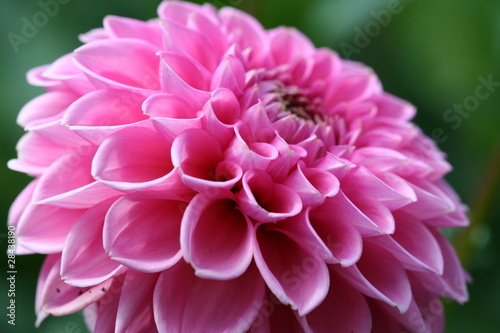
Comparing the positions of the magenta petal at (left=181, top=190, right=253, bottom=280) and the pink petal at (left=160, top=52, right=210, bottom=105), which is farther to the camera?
the pink petal at (left=160, top=52, right=210, bottom=105)

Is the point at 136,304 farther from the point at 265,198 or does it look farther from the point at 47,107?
the point at 47,107

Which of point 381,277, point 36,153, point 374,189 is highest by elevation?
point 374,189

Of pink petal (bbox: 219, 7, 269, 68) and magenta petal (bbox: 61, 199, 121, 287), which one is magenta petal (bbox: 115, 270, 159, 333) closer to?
magenta petal (bbox: 61, 199, 121, 287)

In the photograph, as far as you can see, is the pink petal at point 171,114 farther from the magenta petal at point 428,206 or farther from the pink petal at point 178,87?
Answer: the magenta petal at point 428,206

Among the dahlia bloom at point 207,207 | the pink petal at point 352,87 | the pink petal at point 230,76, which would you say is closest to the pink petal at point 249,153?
the dahlia bloom at point 207,207

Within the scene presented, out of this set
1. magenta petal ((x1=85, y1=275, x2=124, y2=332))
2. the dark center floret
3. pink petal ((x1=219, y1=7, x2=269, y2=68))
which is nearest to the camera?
magenta petal ((x1=85, y1=275, x2=124, y2=332))

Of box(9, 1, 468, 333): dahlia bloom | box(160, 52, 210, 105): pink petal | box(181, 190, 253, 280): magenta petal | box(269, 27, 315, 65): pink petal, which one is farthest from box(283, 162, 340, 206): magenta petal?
box(269, 27, 315, 65): pink petal

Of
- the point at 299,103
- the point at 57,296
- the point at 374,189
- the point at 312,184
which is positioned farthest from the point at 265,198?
the point at 57,296
